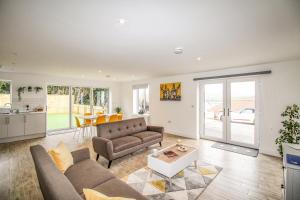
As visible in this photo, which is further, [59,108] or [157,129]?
[59,108]

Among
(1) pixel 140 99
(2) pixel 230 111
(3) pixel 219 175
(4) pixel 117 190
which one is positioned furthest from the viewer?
(1) pixel 140 99

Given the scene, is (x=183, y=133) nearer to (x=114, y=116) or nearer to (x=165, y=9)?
(x=114, y=116)

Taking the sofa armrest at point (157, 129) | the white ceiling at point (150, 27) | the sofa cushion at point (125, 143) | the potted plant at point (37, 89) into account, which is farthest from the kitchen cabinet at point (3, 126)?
the sofa armrest at point (157, 129)

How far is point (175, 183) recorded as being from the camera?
7.97 feet

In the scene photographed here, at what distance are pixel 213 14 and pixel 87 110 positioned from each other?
7.12m

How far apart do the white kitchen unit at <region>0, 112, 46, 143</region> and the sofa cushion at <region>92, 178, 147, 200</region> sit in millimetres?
5075

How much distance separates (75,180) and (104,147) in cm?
122

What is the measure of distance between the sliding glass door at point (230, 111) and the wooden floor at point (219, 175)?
2.70 feet

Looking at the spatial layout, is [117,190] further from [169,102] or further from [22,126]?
[22,126]

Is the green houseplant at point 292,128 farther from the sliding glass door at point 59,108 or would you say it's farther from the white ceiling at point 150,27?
the sliding glass door at point 59,108

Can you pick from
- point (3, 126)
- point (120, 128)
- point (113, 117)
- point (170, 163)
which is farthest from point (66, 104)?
point (170, 163)

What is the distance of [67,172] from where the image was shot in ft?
6.30

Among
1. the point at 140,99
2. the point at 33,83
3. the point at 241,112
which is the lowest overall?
the point at 241,112

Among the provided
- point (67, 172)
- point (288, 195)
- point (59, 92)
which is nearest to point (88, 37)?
point (67, 172)
